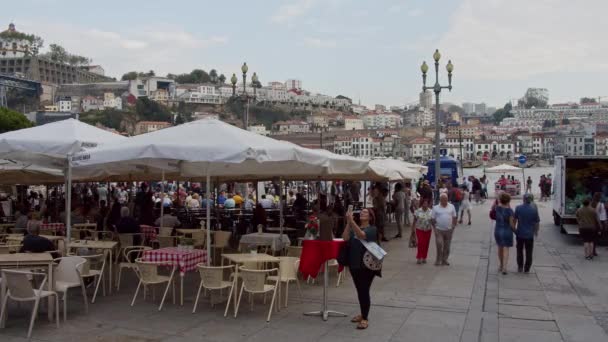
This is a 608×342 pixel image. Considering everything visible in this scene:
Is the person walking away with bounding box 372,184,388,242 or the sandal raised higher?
the person walking away with bounding box 372,184,388,242

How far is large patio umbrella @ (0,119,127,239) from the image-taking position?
29.5ft

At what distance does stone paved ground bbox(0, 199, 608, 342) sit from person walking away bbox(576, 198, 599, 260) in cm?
185

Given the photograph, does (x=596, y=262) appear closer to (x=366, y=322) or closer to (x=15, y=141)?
(x=366, y=322)

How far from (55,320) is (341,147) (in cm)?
12679

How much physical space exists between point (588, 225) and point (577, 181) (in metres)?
4.06

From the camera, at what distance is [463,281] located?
33.3 feet

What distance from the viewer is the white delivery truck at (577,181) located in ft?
53.5

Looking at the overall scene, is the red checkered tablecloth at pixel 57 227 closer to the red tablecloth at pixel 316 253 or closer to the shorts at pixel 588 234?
the red tablecloth at pixel 316 253

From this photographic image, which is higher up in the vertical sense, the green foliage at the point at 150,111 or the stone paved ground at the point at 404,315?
the green foliage at the point at 150,111

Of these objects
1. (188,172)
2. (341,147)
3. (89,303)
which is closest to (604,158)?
(188,172)

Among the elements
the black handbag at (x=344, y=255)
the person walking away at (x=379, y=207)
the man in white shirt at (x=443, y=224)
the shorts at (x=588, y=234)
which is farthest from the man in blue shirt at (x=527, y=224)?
the black handbag at (x=344, y=255)

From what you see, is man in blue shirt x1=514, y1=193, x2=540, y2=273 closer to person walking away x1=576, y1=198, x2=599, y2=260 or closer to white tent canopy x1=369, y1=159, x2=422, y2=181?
person walking away x1=576, y1=198, x2=599, y2=260

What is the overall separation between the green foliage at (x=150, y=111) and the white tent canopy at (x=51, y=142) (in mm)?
161540

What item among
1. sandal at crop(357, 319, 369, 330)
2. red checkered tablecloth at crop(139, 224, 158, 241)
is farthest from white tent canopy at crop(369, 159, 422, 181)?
sandal at crop(357, 319, 369, 330)
